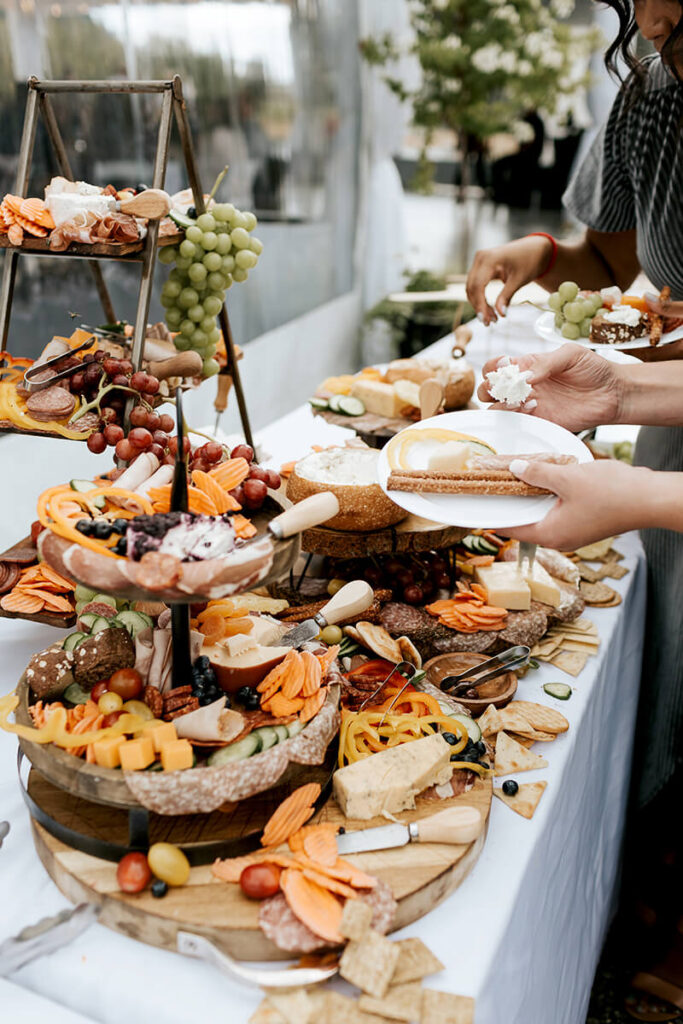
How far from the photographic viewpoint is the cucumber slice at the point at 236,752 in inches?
38.1

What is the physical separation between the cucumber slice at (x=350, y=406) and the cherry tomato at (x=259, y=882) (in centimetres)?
129

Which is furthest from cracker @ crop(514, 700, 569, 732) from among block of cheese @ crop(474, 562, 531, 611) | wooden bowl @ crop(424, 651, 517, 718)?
block of cheese @ crop(474, 562, 531, 611)

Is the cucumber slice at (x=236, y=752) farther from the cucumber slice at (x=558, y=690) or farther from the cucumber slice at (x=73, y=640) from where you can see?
the cucumber slice at (x=558, y=690)

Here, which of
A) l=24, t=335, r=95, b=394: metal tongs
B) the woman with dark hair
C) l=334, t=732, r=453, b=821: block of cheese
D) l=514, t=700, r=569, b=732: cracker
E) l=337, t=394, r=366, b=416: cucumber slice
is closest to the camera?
l=334, t=732, r=453, b=821: block of cheese

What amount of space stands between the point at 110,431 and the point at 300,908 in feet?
2.84

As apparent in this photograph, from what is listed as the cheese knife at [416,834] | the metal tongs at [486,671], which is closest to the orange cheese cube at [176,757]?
the cheese knife at [416,834]

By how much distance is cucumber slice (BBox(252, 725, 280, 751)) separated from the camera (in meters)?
1.00

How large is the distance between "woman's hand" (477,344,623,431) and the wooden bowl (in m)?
0.53

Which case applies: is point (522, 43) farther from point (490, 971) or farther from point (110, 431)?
point (490, 971)

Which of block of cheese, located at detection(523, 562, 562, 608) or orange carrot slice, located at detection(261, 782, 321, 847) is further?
block of cheese, located at detection(523, 562, 562, 608)

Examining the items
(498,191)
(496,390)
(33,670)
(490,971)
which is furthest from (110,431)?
(498,191)

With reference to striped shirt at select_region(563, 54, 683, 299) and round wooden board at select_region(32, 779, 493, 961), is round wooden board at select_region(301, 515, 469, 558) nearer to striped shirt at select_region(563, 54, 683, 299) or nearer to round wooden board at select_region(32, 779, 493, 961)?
round wooden board at select_region(32, 779, 493, 961)

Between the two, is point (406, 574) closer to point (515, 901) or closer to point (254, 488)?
point (254, 488)

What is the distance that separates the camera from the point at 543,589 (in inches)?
64.4
